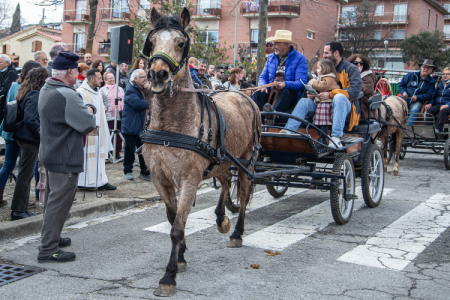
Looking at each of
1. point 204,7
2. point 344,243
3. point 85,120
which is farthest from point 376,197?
point 204,7

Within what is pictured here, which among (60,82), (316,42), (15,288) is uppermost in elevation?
(316,42)

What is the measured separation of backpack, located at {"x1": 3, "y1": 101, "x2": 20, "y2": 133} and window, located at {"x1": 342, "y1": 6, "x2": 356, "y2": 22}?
4562cm

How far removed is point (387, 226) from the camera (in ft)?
20.8

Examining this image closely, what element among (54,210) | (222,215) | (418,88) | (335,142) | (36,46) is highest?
(36,46)

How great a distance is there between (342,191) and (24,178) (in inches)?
167

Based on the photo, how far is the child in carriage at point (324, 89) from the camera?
681 cm

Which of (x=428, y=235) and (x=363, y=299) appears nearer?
(x=363, y=299)

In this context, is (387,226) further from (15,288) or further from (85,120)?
(15,288)

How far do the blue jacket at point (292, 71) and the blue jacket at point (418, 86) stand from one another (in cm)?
679

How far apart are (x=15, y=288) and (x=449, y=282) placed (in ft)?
12.8

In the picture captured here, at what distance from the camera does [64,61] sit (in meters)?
4.86

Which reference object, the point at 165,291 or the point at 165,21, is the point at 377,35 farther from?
the point at 165,291

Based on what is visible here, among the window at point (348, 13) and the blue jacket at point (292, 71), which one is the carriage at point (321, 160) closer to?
the blue jacket at point (292, 71)

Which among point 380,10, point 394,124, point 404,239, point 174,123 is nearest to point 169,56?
point 174,123
